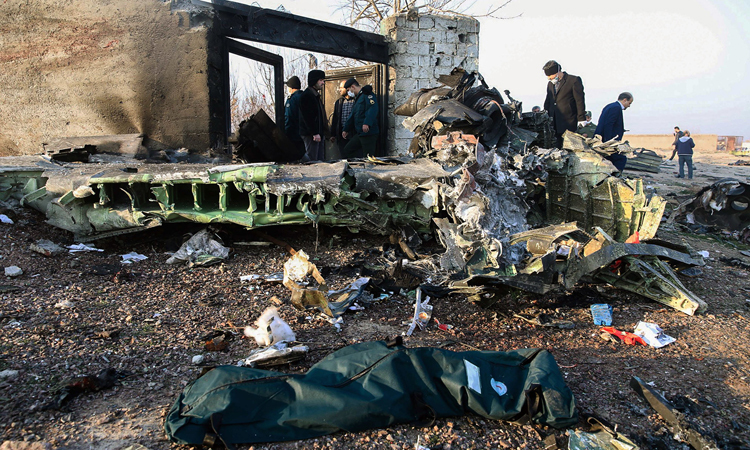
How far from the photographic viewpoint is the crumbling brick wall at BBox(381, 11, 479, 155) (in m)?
9.03

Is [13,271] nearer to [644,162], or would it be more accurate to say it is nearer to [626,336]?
[626,336]

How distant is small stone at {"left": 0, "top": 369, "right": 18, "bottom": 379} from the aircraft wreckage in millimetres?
2328

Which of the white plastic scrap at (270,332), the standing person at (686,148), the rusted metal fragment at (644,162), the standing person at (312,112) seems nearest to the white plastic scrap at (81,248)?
the white plastic scrap at (270,332)

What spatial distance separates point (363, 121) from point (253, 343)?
16.9 feet

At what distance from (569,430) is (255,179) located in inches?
134

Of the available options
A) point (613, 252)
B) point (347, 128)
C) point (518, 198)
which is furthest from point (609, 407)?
point (347, 128)

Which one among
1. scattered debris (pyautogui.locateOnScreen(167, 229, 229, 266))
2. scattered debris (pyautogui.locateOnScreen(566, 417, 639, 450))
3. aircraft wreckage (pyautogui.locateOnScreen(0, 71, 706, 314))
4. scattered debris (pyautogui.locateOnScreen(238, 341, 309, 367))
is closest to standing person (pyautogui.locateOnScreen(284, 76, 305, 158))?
aircraft wreckage (pyautogui.locateOnScreen(0, 71, 706, 314))

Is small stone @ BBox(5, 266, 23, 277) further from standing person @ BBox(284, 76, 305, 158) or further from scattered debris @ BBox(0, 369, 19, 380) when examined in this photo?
standing person @ BBox(284, 76, 305, 158)

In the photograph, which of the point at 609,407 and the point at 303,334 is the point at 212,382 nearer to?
the point at 303,334

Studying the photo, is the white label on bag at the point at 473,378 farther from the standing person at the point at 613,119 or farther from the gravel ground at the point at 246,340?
the standing person at the point at 613,119

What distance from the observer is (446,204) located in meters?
4.45

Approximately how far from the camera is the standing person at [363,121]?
740 centimetres

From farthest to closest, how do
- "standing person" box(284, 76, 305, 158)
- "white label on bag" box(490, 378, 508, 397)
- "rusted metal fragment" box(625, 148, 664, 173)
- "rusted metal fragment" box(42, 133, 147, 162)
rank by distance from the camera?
1. "rusted metal fragment" box(625, 148, 664, 173)
2. "standing person" box(284, 76, 305, 158)
3. "rusted metal fragment" box(42, 133, 147, 162)
4. "white label on bag" box(490, 378, 508, 397)

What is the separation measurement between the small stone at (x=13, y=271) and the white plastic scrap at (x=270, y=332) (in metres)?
→ 2.30
